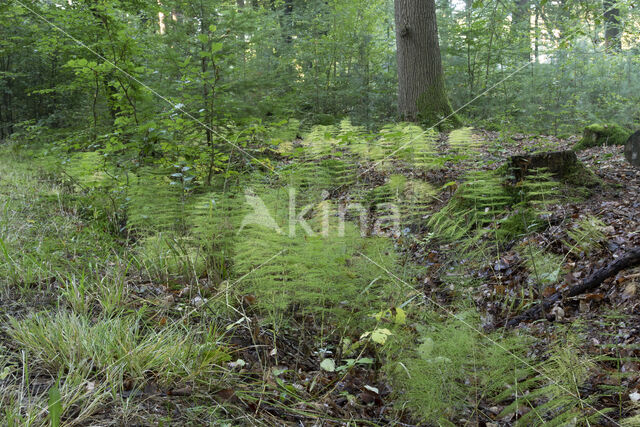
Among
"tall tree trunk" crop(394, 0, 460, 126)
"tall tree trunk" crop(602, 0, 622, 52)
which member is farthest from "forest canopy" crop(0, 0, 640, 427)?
"tall tree trunk" crop(602, 0, 622, 52)

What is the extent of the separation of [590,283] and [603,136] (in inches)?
184

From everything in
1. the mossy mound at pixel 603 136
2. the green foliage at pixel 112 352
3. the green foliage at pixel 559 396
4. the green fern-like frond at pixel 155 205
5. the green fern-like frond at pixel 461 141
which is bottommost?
the green foliage at pixel 559 396

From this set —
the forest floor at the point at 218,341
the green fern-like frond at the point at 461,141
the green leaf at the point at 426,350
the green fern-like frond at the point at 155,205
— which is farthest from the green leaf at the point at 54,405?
the green fern-like frond at the point at 461,141

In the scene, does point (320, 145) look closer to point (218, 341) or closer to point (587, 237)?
point (587, 237)

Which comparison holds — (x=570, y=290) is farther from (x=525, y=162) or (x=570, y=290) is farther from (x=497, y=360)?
(x=525, y=162)

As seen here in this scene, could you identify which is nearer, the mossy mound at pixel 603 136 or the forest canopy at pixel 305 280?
the forest canopy at pixel 305 280

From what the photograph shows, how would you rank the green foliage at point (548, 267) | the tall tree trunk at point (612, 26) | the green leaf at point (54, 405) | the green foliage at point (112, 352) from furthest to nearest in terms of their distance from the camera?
1. the tall tree trunk at point (612, 26)
2. the green foliage at point (548, 267)
3. the green foliage at point (112, 352)
4. the green leaf at point (54, 405)

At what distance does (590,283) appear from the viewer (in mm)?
3045

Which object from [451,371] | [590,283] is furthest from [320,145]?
[451,371]

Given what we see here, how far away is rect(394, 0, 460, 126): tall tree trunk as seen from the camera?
7.39 metres

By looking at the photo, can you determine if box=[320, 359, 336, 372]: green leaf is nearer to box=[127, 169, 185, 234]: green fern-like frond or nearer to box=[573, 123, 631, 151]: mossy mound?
box=[127, 169, 185, 234]: green fern-like frond

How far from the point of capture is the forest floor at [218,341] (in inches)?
77.2

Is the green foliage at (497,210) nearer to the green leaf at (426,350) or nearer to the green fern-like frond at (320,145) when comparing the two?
the green fern-like frond at (320,145)

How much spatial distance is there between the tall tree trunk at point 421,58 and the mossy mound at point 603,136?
6.49 feet
